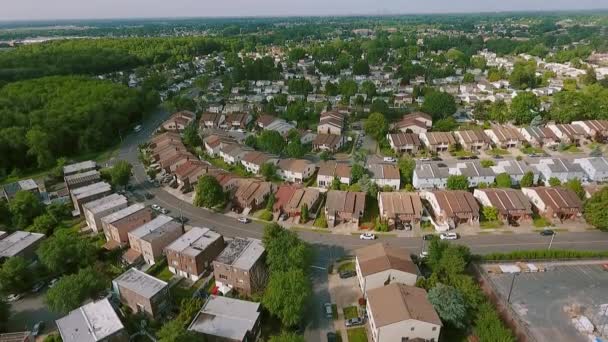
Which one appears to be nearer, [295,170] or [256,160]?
[295,170]

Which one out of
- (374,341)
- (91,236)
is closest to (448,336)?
(374,341)

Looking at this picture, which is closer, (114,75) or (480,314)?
(480,314)

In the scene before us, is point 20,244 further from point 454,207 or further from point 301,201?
point 454,207

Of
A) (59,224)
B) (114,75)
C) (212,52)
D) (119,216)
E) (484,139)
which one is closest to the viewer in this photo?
(119,216)

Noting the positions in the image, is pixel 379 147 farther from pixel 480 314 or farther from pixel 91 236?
pixel 91 236

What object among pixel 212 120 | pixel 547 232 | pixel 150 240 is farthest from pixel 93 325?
pixel 212 120

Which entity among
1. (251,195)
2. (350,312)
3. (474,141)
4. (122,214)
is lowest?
(350,312)

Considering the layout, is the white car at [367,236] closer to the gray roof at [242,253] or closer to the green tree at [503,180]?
the gray roof at [242,253]
